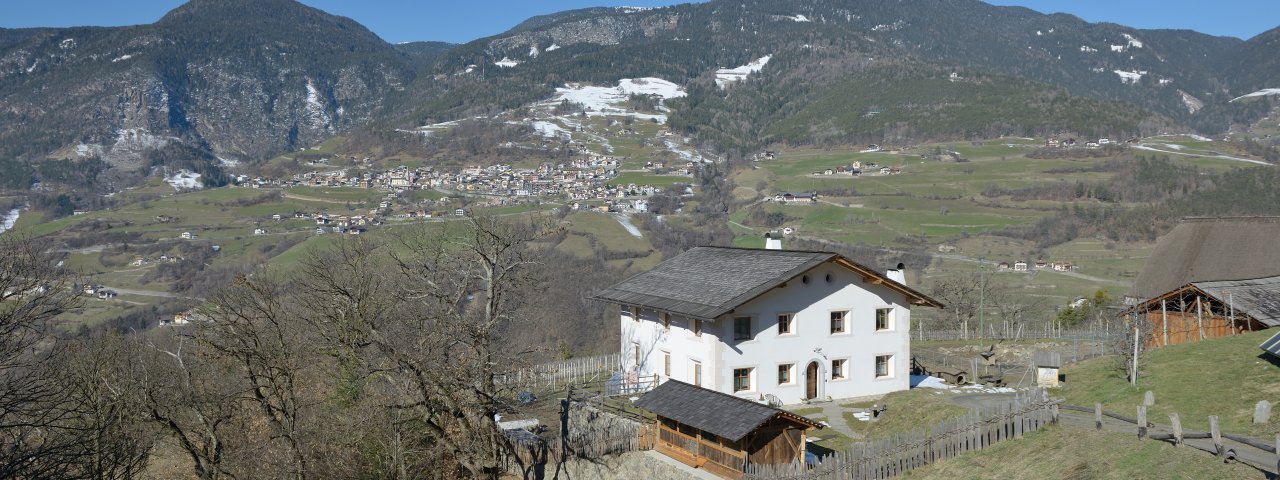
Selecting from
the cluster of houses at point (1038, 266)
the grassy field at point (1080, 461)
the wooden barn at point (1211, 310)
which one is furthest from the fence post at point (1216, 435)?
the cluster of houses at point (1038, 266)

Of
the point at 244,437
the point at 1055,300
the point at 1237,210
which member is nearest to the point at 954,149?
the point at 1237,210

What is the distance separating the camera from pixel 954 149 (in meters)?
178

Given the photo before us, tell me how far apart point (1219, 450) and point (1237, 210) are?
11024 centimetres

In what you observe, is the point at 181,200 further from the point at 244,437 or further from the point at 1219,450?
the point at 1219,450

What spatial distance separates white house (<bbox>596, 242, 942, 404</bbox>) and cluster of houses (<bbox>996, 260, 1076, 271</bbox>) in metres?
69.2

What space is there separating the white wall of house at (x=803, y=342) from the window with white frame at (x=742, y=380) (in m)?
0.12

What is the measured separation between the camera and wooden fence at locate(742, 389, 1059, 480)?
22812mm

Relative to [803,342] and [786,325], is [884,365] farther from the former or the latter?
[786,325]

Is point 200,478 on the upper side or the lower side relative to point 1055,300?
upper

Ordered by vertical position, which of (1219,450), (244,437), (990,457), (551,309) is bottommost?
(551,309)

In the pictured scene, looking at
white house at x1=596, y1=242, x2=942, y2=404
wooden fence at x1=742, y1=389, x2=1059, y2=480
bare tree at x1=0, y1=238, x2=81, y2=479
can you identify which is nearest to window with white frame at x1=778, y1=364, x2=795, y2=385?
white house at x1=596, y1=242, x2=942, y2=404

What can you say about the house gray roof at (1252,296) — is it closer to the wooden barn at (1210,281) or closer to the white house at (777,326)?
the wooden barn at (1210,281)

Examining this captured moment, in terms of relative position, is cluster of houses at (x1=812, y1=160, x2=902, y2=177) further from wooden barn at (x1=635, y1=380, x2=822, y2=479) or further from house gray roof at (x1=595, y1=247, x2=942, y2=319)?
wooden barn at (x1=635, y1=380, x2=822, y2=479)

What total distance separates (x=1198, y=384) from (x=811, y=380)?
11.9 meters
